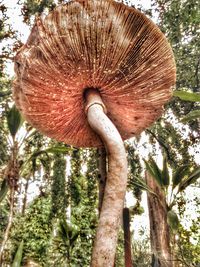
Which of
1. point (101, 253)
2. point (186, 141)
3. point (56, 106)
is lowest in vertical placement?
point (101, 253)

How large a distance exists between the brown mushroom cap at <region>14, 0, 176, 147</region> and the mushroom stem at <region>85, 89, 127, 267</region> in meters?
0.39

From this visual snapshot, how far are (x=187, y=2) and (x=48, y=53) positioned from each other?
420cm

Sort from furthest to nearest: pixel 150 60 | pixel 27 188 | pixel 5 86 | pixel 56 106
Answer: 1. pixel 27 188
2. pixel 5 86
3. pixel 56 106
4. pixel 150 60

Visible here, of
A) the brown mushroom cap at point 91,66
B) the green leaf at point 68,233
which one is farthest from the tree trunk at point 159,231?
the green leaf at point 68,233

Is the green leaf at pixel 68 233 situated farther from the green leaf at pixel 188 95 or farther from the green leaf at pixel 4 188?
the green leaf at pixel 188 95

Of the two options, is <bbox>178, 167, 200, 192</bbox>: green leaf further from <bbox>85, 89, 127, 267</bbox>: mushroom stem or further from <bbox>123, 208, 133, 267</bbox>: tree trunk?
<bbox>85, 89, 127, 267</bbox>: mushroom stem

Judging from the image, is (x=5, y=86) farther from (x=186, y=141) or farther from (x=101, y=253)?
(x=101, y=253)

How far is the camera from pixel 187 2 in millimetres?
5031

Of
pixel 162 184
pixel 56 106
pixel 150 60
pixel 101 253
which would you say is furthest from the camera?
pixel 162 184

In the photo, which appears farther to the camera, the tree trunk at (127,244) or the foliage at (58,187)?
the foliage at (58,187)

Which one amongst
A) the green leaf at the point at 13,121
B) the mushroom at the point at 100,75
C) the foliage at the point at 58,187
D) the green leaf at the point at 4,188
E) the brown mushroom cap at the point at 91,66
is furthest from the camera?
the foliage at the point at 58,187

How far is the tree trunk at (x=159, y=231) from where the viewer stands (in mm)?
3670

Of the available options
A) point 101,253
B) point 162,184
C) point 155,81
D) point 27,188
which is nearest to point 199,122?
point 162,184

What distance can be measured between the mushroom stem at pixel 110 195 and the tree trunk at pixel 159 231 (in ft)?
8.02
